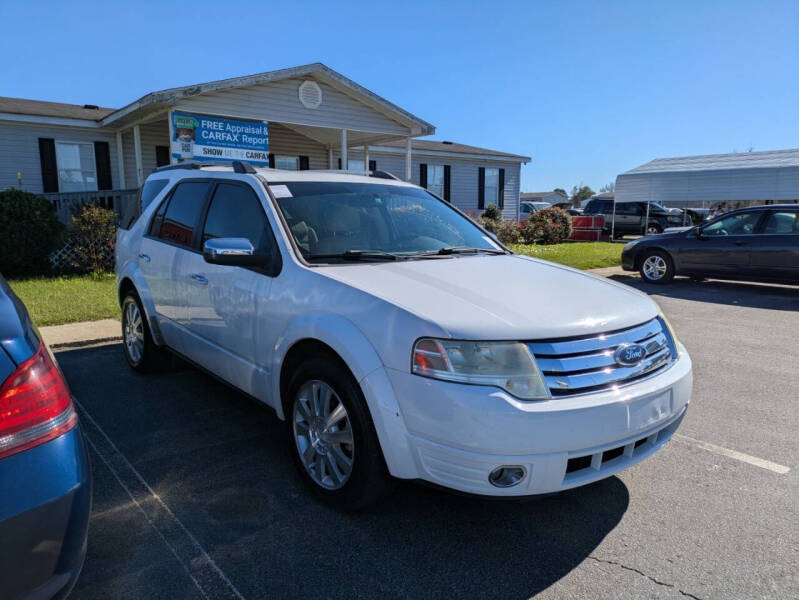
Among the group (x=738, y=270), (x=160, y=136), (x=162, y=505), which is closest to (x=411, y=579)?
(x=162, y=505)

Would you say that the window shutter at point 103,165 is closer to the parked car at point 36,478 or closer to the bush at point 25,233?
the bush at point 25,233

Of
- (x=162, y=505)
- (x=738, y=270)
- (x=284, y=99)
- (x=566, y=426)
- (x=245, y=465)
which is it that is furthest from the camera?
(x=284, y=99)

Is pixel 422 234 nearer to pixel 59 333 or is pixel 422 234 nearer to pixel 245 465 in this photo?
pixel 245 465

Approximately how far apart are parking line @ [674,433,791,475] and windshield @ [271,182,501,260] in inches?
76.4

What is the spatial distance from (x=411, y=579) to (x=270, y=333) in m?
1.57

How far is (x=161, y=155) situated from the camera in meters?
16.1

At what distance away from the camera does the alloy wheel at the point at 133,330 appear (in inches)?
207

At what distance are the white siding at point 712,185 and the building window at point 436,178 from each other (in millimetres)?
7801

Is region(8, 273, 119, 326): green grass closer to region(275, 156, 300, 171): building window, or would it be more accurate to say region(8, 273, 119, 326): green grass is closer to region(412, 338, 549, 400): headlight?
region(412, 338, 549, 400): headlight

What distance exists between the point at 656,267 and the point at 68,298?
1116 centimetres

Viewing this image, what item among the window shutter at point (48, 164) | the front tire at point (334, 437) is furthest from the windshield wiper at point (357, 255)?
the window shutter at point (48, 164)

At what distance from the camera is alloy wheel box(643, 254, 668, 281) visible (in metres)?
12.0

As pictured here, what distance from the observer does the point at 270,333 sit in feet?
11.0

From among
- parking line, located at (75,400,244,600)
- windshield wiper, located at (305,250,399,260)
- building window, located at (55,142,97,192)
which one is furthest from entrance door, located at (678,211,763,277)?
building window, located at (55,142,97,192)
